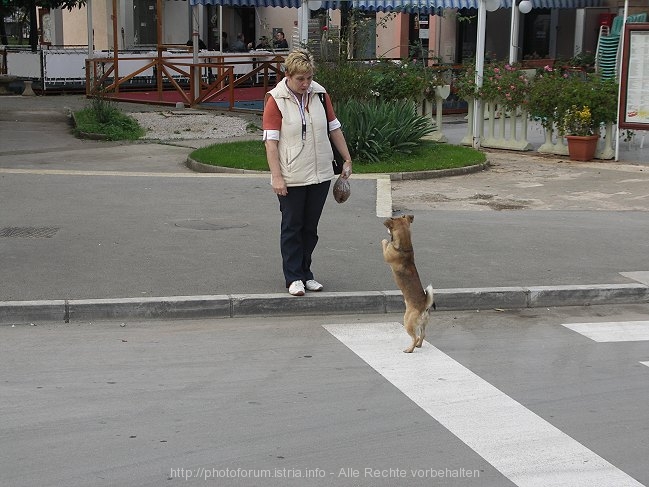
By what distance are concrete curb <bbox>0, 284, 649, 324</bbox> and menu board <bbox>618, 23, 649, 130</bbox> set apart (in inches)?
325

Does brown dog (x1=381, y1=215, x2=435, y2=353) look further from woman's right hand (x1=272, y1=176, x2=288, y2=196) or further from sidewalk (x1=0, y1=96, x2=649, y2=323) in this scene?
sidewalk (x1=0, y1=96, x2=649, y2=323)

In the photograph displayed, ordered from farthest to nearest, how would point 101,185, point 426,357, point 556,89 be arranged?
1. point 556,89
2. point 101,185
3. point 426,357

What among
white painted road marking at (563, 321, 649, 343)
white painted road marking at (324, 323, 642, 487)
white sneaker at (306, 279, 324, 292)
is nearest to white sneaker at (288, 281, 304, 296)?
white sneaker at (306, 279, 324, 292)

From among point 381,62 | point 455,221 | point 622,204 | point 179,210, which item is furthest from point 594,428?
point 381,62

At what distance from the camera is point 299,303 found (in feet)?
26.7

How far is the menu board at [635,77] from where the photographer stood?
1622 cm

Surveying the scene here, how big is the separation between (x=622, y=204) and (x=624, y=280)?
14.6 feet

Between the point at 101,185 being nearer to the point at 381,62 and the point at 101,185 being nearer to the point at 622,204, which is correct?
the point at 622,204

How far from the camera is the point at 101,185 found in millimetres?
13070

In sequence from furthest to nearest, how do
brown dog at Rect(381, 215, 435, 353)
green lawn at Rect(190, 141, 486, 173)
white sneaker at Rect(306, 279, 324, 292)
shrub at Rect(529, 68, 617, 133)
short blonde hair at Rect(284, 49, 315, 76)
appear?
1. shrub at Rect(529, 68, 617, 133)
2. green lawn at Rect(190, 141, 486, 173)
3. white sneaker at Rect(306, 279, 324, 292)
4. short blonde hair at Rect(284, 49, 315, 76)
5. brown dog at Rect(381, 215, 435, 353)

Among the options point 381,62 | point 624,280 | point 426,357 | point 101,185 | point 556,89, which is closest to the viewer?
point 426,357

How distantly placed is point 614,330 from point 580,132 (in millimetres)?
9714

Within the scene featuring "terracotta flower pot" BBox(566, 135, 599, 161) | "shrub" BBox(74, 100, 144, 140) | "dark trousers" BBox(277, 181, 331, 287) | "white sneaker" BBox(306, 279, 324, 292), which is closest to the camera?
"dark trousers" BBox(277, 181, 331, 287)

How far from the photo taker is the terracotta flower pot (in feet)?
55.3
